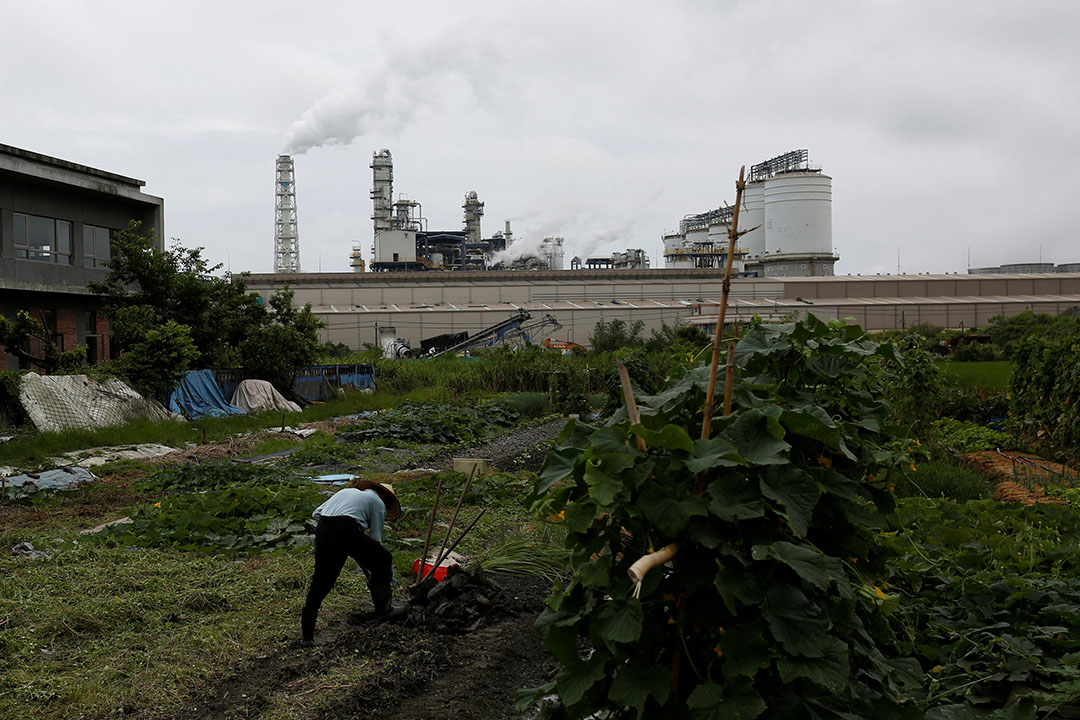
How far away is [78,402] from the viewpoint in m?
18.4

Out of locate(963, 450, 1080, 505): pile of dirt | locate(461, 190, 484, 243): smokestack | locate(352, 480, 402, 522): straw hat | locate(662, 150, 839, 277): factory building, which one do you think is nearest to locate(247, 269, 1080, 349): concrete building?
locate(662, 150, 839, 277): factory building

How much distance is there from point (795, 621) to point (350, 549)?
416 centimetres

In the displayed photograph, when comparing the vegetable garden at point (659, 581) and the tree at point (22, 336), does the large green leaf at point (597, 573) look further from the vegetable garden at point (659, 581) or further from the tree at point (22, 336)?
the tree at point (22, 336)

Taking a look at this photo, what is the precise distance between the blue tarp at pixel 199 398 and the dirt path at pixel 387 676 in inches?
672

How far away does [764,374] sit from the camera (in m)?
3.44

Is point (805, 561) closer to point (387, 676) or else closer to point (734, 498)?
point (734, 498)

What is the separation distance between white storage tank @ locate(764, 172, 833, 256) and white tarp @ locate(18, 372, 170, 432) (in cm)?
4731

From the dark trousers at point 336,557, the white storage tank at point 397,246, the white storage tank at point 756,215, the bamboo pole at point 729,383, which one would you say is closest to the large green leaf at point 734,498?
the bamboo pole at point 729,383

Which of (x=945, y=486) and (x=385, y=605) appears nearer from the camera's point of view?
(x=385, y=605)

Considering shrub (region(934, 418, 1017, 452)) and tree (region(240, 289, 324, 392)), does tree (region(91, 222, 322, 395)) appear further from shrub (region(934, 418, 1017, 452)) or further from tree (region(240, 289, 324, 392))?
shrub (region(934, 418, 1017, 452))

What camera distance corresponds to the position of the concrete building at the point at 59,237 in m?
22.5

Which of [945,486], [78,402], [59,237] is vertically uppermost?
[59,237]

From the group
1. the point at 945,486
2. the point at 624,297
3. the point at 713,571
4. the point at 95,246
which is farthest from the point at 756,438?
the point at 624,297

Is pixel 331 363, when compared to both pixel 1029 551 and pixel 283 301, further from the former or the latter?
pixel 1029 551
